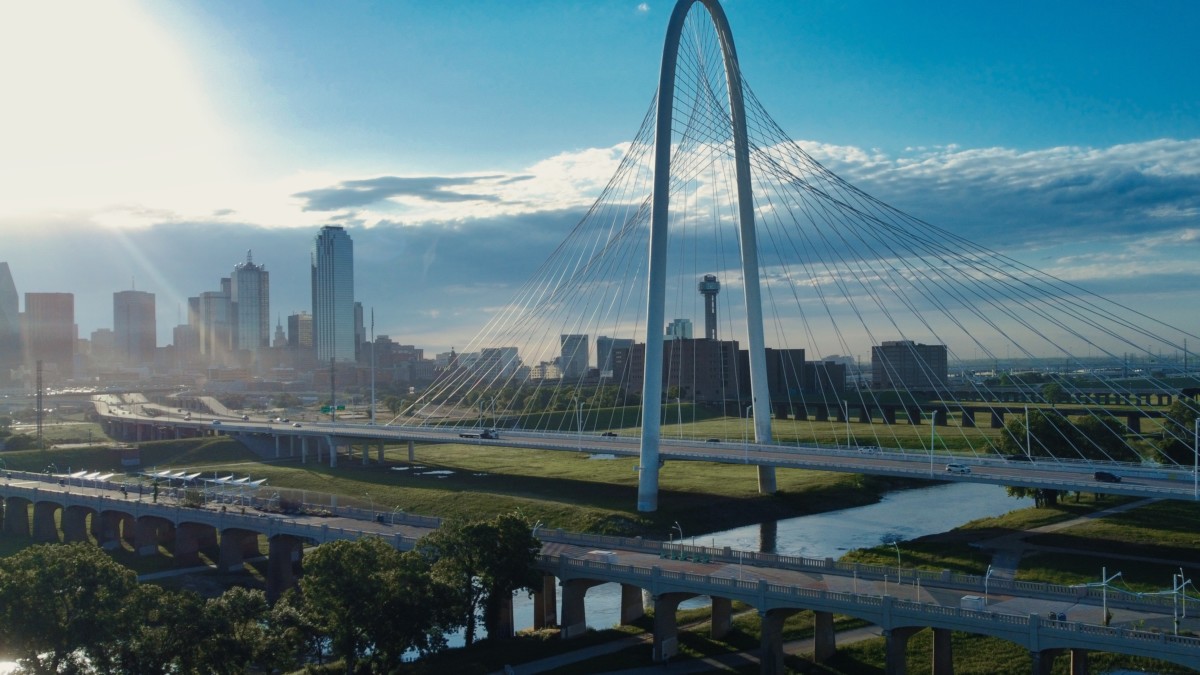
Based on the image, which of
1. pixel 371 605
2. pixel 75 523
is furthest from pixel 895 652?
pixel 75 523

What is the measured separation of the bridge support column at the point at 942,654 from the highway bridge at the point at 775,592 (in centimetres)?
3

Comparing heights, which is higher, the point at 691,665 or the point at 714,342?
the point at 714,342

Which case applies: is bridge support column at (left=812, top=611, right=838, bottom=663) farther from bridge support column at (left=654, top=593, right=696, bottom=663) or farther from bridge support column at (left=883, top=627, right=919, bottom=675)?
bridge support column at (left=654, top=593, right=696, bottom=663)

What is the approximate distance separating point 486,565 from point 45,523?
1795 inches

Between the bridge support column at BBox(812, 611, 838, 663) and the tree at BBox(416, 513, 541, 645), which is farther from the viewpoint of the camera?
the tree at BBox(416, 513, 541, 645)

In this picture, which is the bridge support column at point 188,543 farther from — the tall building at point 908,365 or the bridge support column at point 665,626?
the tall building at point 908,365

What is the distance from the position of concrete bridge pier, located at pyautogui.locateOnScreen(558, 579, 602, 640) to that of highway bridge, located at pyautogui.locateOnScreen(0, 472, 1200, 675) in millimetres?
46

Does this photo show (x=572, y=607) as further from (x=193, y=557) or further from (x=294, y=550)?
(x=193, y=557)

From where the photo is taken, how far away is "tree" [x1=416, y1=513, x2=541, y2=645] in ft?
134

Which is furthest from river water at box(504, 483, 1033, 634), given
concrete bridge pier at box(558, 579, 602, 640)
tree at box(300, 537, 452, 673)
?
tree at box(300, 537, 452, 673)

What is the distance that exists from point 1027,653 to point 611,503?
37863mm

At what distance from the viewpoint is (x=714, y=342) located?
15412 centimetres

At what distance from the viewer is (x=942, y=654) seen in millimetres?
33938

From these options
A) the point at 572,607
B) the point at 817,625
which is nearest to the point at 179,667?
the point at 572,607
